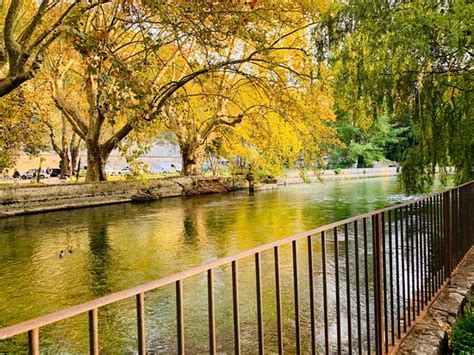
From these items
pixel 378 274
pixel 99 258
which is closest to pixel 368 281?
pixel 378 274

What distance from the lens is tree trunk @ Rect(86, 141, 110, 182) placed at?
49.1 feet

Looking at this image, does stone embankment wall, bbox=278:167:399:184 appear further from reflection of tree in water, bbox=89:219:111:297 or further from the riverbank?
reflection of tree in water, bbox=89:219:111:297

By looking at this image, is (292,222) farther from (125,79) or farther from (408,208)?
(408,208)

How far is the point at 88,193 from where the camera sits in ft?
48.3

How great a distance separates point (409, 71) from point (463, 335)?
14.1 ft

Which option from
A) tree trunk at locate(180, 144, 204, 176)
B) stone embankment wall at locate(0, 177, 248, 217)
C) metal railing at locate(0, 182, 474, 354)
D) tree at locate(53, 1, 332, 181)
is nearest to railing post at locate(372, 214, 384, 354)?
metal railing at locate(0, 182, 474, 354)

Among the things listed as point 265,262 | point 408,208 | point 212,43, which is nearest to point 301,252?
point 265,262

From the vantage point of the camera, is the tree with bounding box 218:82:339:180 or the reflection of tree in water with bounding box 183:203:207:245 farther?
the tree with bounding box 218:82:339:180

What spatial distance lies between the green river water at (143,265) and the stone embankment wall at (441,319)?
1.00 metres

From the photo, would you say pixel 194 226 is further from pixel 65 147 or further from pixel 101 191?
pixel 65 147

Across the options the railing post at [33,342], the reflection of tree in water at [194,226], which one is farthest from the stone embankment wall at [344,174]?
the railing post at [33,342]

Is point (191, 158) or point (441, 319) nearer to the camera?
point (441, 319)

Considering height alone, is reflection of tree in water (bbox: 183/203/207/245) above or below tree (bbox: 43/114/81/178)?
below

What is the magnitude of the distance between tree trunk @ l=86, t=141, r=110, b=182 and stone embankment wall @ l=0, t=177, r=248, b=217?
17.6 inches
